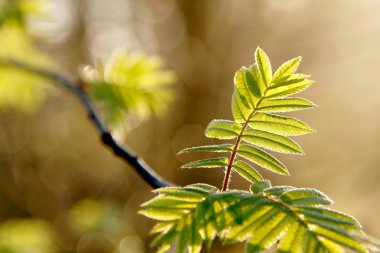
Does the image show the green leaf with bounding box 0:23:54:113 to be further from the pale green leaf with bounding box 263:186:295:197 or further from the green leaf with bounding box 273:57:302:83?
the pale green leaf with bounding box 263:186:295:197

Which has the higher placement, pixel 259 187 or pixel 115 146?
pixel 115 146

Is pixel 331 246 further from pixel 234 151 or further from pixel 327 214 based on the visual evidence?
pixel 234 151

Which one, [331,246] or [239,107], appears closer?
[331,246]

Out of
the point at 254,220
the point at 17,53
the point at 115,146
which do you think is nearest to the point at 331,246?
the point at 254,220

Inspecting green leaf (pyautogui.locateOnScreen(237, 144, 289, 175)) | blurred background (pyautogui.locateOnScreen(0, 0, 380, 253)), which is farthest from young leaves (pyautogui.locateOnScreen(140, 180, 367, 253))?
blurred background (pyautogui.locateOnScreen(0, 0, 380, 253))

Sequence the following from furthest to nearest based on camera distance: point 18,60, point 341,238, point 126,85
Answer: point 18,60, point 126,85, point 341,238

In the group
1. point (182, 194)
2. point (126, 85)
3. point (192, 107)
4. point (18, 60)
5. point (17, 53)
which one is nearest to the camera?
point (182, 194)
